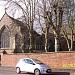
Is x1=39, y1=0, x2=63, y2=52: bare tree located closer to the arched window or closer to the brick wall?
the brick wall

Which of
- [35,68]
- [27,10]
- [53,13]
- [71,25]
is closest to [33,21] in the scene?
[27,10]

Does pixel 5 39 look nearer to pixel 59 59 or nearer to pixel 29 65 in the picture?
pixel 59 59

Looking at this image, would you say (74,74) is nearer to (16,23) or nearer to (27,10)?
(27,10)

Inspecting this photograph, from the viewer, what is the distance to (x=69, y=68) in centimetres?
3145

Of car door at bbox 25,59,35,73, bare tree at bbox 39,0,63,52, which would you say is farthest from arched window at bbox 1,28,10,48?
car door at bbox 25,59,35,73

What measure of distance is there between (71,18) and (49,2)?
33.6ft

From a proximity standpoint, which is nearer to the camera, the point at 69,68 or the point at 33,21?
the point at 69,68

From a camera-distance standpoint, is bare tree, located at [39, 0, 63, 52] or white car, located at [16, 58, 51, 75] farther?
bare tree, located at [39, 0, 63, 52]

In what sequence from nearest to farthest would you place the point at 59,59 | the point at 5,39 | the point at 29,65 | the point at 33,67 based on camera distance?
1. the point at 33,67
2. the point at 29,65
3. the point at 59,59
4. the point at 5,39

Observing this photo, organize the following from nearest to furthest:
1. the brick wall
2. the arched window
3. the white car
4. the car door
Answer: the white car
the car door
the brick wall
the arched window

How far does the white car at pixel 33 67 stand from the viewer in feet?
85.2

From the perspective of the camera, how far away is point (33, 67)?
2656 cm

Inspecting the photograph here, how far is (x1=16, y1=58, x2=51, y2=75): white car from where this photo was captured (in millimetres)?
25972

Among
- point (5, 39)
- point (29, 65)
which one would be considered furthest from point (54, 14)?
point (5, 39)
